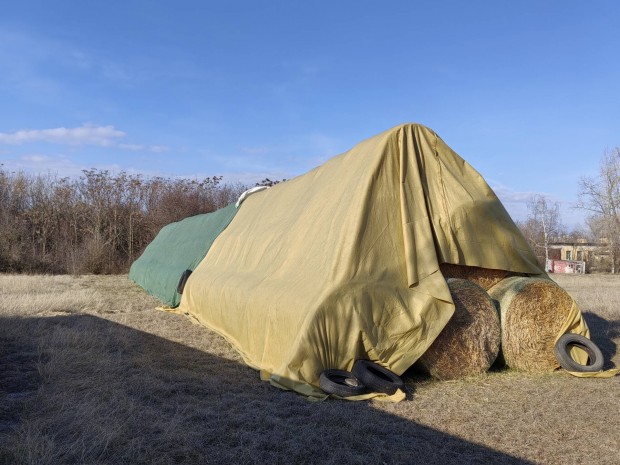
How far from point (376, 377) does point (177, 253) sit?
10802mm

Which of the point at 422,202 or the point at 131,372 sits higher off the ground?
the point at 422,202

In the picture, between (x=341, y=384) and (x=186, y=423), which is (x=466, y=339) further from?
(x=186, y=423)

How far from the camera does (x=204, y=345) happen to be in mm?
8203

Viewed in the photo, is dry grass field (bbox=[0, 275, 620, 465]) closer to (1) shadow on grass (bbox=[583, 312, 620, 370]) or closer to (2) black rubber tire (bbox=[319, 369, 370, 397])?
(2) black rubber tire (bbox=[319, 369, 370, 397])

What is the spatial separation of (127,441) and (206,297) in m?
6.44

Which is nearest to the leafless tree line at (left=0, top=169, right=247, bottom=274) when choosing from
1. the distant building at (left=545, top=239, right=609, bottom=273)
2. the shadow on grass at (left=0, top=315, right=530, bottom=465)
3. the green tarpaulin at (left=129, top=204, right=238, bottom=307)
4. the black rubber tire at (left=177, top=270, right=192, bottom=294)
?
the green tarpaulin at (left=129, top=204, right=238, bottom=307)

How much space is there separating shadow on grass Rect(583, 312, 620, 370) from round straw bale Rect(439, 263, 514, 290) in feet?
5.48

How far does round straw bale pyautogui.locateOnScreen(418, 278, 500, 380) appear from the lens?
A: 6.05 meters

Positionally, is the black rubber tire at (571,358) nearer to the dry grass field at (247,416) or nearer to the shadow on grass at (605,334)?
the dry grass field at (247,416)

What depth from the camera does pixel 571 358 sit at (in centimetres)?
644

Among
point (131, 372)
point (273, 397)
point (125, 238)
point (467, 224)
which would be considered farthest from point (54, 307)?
point (125, 238)

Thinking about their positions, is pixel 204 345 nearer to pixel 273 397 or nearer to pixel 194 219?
pixel 273 397

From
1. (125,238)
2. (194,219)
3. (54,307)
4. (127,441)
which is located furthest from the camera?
(125,238)

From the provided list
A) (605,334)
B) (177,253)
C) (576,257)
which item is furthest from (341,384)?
(576,257)
